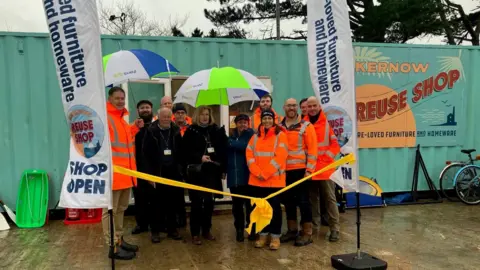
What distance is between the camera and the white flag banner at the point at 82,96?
338cm

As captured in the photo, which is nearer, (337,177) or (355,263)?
(355,263)

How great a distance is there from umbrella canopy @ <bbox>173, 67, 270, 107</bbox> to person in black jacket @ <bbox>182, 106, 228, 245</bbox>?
1.10 ft

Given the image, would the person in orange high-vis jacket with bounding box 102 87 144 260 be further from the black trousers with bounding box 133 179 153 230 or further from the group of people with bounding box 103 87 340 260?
the black trousers with bounding box 133 179 153 230

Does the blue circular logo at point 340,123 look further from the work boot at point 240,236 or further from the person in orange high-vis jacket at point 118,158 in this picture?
the person in orange high-vis jacket at point 118,158

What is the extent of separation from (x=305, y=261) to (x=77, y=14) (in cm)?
338

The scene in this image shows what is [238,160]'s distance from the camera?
4848 millimetres

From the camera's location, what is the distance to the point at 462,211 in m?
6.57

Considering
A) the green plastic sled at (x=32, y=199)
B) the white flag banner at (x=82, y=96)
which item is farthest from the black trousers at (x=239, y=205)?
the green plastic sled at (x=32, y=199)

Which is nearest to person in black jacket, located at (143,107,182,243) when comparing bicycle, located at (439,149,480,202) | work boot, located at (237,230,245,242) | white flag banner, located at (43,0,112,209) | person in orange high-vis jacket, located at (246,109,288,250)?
work boot, located at (237,230,245,242)

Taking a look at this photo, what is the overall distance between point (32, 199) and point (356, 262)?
476 cm

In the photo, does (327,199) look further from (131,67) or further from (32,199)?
(32,199)

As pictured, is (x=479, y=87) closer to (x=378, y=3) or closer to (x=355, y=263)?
(x=355, y=263)

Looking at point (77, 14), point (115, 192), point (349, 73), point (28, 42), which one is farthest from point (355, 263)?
point (28, 42)

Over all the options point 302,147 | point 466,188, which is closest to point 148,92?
point 302,147
